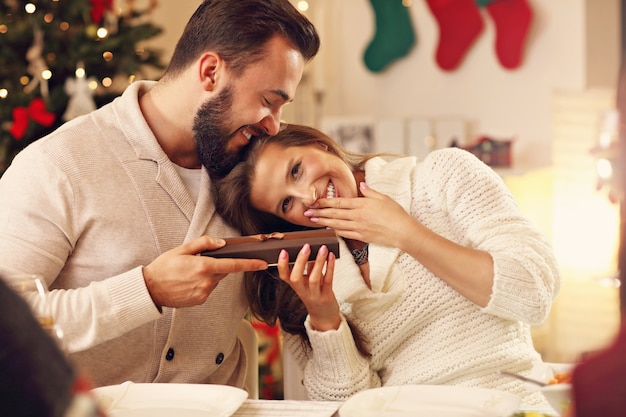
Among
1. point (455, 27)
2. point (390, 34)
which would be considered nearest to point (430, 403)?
point (455, 27)

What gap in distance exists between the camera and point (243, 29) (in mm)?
1907

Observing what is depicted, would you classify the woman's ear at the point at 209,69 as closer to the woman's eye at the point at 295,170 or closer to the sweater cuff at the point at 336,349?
the woman's eye at the point at 295,170

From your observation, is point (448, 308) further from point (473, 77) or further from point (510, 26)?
point (473, 77)

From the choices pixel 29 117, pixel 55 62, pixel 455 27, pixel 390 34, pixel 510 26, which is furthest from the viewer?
pixel 390 34

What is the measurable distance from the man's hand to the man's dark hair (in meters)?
0.52

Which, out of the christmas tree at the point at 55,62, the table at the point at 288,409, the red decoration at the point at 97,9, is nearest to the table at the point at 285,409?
the table at the point at 288,409

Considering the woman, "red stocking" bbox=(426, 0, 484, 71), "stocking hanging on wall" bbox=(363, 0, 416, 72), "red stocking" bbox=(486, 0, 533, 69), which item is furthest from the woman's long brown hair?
"stocking hanging on wall" bbox=(363, 0, 416, 72)

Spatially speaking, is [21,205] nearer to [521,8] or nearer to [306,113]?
[521,8]

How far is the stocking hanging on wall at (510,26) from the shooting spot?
479cm

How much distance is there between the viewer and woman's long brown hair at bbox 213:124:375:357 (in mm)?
1949

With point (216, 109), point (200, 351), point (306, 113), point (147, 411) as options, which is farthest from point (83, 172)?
point (306, 113)

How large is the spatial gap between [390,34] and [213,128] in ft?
11.7

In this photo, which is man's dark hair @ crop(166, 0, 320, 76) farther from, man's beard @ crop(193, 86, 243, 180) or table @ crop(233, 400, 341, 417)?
table @ crop(233, 400, 341, 417)

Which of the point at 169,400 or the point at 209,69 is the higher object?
the point at 209,69
